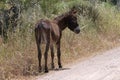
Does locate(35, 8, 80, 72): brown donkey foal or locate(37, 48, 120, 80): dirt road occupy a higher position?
locate(35, 8, 80, 72): brown donkey foal

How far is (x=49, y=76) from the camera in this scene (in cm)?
1101

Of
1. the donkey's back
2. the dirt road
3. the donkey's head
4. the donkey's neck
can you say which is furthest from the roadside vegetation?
the donkey's head

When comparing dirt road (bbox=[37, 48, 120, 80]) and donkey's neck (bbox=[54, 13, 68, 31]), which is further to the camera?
donkey's neck (bbox=[54, 13, 68, 31])

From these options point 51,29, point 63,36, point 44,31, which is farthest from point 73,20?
point 63,36

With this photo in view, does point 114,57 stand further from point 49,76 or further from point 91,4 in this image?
point 91,4

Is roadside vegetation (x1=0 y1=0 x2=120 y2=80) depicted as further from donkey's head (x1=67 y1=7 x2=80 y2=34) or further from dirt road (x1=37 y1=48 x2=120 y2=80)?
donkey's head (x1=67 y1=7 x2=80 y2=34)

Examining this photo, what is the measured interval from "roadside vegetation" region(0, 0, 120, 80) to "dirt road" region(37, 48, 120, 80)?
27.2 inches

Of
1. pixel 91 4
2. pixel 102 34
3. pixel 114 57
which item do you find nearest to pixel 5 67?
pixel 114 57

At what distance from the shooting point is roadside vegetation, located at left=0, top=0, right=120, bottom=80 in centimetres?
1159

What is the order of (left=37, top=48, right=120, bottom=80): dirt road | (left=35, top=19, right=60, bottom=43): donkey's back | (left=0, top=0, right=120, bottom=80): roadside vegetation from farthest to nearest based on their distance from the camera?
(left=0, top=0, right=120, bottom=80): roadside vegetation → (left=35, top=19, right=60, bottom=43): donkey's back → (left=37, top=48, right=120, bottom=80): dirt road

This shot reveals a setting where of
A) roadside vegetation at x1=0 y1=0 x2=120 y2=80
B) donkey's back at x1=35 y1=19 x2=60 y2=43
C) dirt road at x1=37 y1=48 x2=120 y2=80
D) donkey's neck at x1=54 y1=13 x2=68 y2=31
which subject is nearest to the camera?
dirt road at x1=37 y1=48 x2=120 y2=80

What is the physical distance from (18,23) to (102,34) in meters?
6.07

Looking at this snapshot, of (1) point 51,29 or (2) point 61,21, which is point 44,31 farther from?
(2) point 61,21

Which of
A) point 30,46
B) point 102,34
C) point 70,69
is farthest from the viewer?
point 102,34
